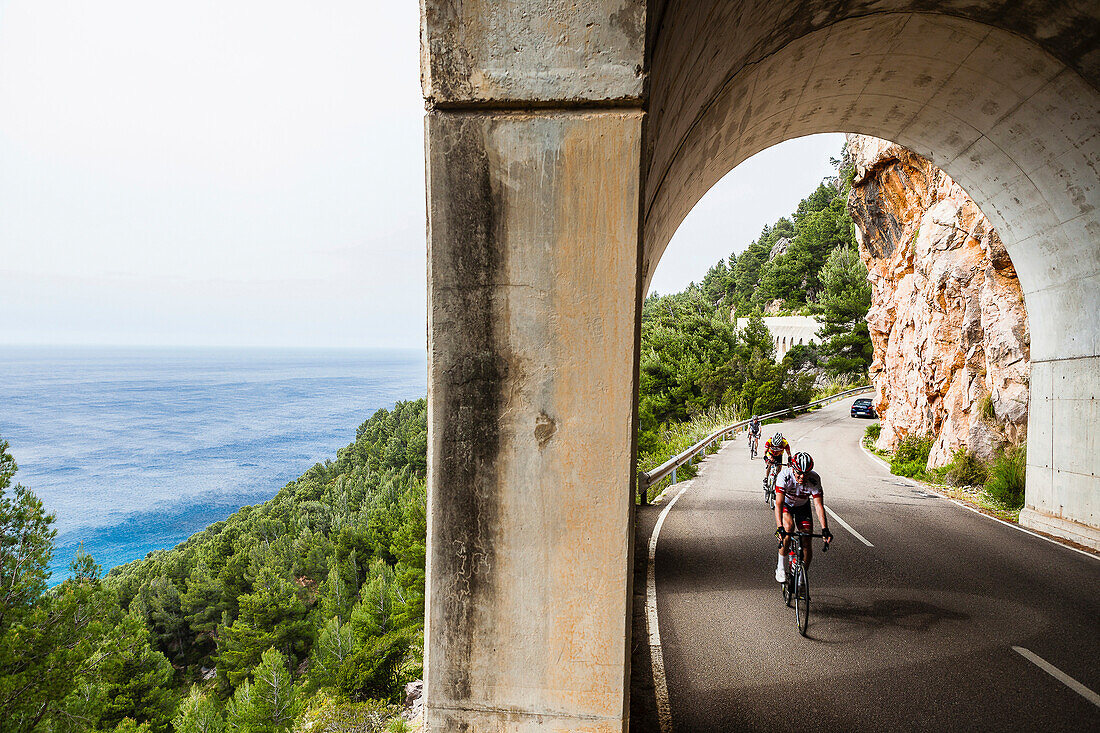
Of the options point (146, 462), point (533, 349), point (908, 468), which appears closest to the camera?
point (533, 349)

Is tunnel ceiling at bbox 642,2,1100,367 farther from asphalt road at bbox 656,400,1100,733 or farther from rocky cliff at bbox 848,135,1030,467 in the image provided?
asphalt road at bbox 656,400,1100,733

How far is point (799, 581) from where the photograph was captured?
5.59 metres

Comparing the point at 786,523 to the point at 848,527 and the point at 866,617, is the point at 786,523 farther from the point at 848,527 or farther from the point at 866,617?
the point at 848,527

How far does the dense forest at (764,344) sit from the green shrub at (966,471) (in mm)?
9706

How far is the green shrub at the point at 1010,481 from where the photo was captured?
36.0 ft

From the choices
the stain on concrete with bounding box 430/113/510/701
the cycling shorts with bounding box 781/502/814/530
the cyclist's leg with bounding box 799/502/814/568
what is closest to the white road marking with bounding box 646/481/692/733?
the cyclist's leg with bounding box 799/502/814/568

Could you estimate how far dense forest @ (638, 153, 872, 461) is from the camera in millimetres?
35531

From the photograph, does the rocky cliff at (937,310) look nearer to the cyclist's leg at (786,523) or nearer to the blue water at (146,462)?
the cyclist's leg at (786,523)

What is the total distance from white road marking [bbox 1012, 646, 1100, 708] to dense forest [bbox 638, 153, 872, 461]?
15.9 metres

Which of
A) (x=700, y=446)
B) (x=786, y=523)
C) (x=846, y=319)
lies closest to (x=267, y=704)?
(x=700, y=446)

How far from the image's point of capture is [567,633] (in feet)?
8.18

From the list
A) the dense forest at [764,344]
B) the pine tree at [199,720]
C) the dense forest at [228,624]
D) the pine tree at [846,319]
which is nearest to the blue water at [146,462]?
the dense forest at [228,624]

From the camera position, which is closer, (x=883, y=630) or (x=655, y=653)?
(x=655, y=653)

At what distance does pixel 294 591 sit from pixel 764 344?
36284 millimetres
